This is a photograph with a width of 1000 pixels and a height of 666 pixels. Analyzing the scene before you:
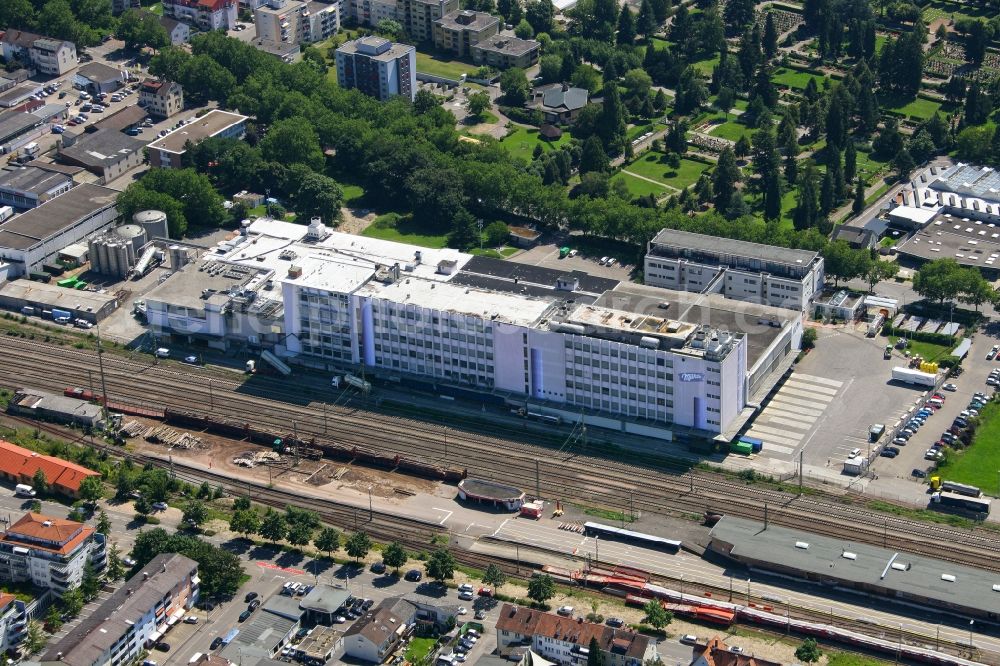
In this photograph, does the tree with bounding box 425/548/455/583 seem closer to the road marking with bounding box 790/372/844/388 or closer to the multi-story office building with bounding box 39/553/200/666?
the multi-story office building with bounding box 39/553/200/666

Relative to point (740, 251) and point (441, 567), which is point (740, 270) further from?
point (441, 567)

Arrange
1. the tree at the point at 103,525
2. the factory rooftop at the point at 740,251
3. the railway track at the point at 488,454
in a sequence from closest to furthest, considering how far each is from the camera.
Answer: the railway track at the point at 488,454 → the tree at the point at 103,525 → the factory rooftop at the point at 740,251

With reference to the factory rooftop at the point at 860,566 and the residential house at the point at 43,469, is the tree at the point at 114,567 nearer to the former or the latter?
the residential house at the point at 43,469

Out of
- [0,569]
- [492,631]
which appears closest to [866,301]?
[492,631]

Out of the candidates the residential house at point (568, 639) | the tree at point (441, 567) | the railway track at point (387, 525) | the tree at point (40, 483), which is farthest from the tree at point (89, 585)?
the residential house at point (568, 639)

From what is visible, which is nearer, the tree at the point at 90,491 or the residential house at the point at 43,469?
the tree at the point at 90,491

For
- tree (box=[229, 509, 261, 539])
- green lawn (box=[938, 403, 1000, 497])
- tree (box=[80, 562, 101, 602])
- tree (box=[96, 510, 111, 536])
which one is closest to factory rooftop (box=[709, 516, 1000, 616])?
green lawn (box=[938, 403, 1000, 497])
